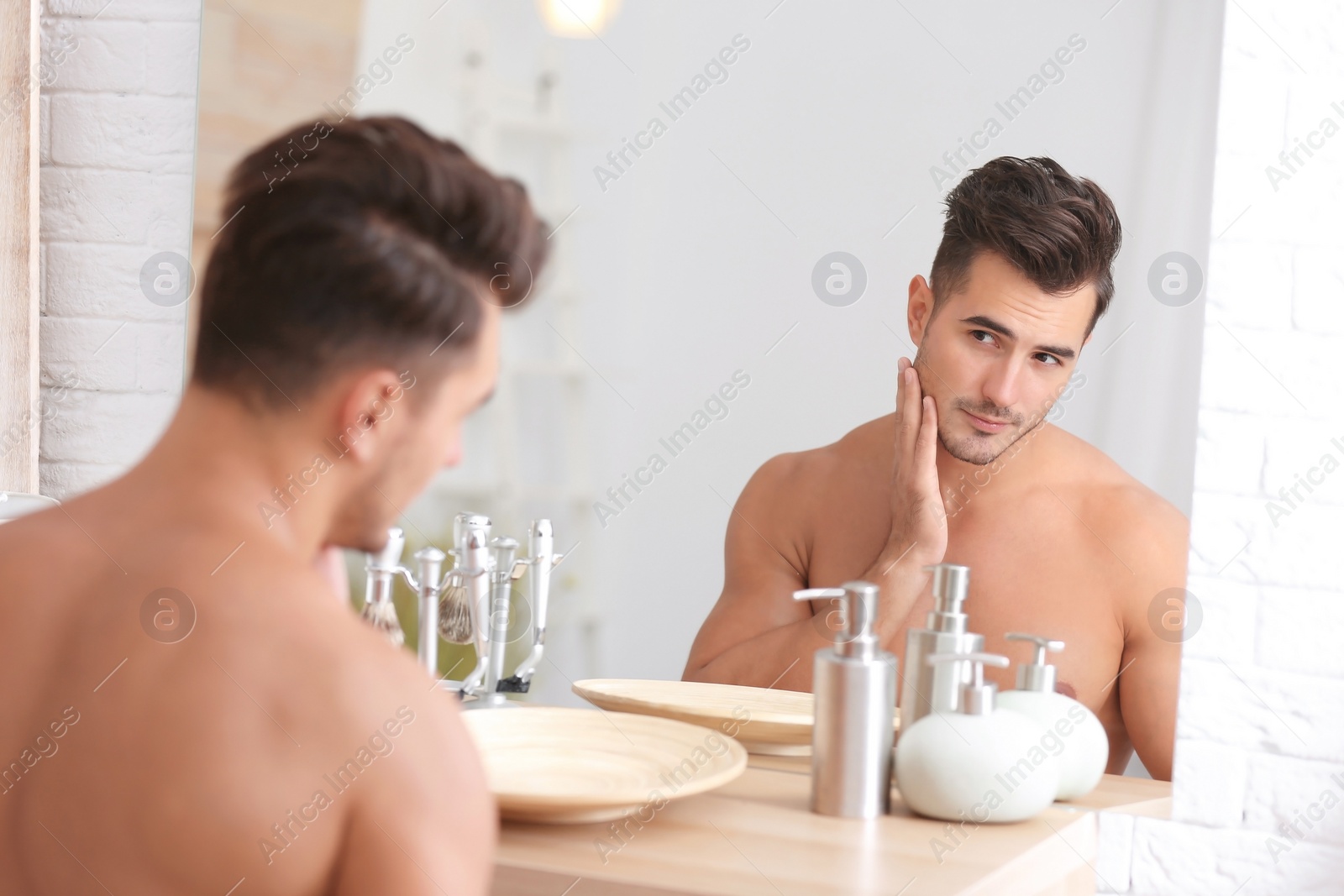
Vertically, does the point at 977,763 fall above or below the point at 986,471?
below

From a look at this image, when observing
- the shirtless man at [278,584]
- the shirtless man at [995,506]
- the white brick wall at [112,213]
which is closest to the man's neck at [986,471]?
the shirtless man at [995,506]

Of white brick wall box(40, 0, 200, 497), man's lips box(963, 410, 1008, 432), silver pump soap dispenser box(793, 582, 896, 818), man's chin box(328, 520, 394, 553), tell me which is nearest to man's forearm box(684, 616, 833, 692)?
man's lips box(963, 410, 1008, 432)

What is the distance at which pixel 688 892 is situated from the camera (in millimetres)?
776

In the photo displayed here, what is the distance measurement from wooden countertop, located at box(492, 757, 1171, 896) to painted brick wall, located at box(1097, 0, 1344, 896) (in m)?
0.27

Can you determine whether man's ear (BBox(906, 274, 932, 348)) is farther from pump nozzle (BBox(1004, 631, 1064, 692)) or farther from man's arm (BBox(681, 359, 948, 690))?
pump nozzle (BBox(1004, 631, 1064, 692))

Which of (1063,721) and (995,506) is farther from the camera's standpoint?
(995,506)

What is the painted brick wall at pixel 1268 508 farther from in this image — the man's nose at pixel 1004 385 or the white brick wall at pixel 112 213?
the white brick wall at pixel 112 213

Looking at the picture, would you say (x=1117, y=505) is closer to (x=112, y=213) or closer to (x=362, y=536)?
(x=362, y=536)

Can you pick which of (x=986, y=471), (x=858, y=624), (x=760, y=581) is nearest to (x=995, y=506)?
(x=986, y=471)

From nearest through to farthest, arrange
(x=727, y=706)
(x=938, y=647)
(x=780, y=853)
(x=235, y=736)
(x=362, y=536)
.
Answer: (x=235, y=736), (x=362, y=536), (x=780, y=853), (x=938, y=647), (x=727, y=706)

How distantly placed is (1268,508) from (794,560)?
1.60ft

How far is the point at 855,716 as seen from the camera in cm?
92

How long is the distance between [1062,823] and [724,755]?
268 mm

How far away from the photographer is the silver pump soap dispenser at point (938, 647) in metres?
0.96
